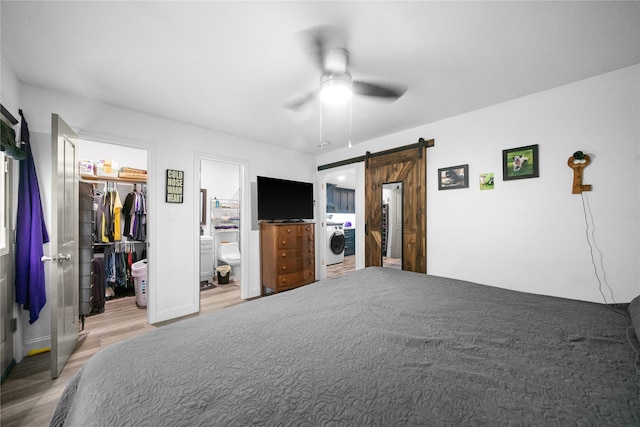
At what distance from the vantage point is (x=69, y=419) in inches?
29.4

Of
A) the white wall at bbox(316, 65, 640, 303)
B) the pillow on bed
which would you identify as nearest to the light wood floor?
the pillow on bed

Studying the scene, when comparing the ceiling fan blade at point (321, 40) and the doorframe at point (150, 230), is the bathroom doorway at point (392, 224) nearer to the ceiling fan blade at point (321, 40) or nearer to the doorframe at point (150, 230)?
the ceiling fan blade at point (321, 40)

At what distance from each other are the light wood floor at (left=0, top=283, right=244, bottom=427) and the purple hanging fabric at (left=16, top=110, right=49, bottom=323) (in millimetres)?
436

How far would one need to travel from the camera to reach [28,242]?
80.5 inches

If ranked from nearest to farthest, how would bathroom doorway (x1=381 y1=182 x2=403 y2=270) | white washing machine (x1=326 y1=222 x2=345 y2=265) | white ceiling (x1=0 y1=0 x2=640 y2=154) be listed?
1. white ceiling (x1=0 y1=0 x2=640 y2=154)
2. bathroom doorway (x1=381 y1=182 x2=403 y2=270)
3. white washing machine (x1=326 y1=222 x2=345 y2=265)

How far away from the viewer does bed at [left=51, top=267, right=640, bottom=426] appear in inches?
24.1

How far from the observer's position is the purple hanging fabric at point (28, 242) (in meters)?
2.02

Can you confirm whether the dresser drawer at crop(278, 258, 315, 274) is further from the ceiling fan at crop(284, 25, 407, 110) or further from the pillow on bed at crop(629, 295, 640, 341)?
the pillow on bed at crop(629, 295, 640, 341)

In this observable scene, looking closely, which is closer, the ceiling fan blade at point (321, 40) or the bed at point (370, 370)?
the bed at point (370, 370)

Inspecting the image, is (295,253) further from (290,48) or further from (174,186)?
(290,48)

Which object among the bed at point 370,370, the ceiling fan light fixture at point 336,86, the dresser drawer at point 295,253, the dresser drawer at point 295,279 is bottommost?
the dresser drawer at point 295,279

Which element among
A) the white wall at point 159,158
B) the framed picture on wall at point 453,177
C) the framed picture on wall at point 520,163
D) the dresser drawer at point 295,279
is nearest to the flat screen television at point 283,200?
the white wall at point 159,158

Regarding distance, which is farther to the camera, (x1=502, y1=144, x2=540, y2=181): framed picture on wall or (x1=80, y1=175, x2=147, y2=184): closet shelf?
(x1=80, y1=175, x2=147, y2=184): closet shelf

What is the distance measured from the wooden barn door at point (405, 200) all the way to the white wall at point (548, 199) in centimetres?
12
